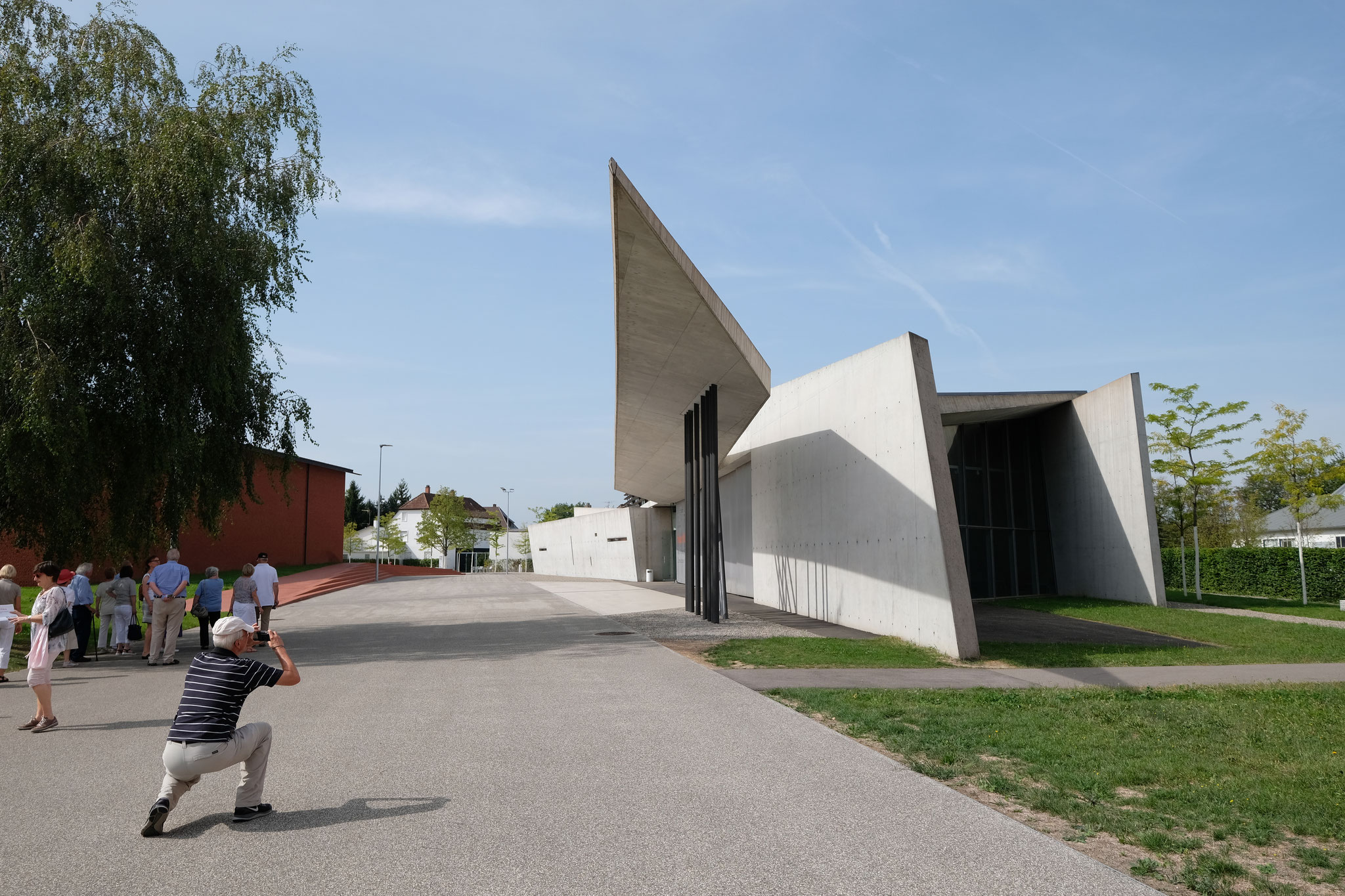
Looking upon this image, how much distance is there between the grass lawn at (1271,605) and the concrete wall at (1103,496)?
2.21m

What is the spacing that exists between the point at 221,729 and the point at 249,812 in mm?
517

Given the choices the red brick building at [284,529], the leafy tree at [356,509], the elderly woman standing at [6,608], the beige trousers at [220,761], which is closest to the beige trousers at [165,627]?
the elderly woman standing at [6,608]

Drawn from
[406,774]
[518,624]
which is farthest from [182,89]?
[406,774]

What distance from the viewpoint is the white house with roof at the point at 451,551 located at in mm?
85750

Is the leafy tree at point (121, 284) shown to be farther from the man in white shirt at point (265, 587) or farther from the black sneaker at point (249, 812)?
the black sneaker at point (249, 812)

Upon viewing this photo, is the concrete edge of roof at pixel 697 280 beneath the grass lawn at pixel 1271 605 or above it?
above

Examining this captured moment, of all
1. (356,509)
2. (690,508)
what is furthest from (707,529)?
(356,509)

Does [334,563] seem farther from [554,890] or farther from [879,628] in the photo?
[554,890]

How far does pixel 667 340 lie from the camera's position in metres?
17.4

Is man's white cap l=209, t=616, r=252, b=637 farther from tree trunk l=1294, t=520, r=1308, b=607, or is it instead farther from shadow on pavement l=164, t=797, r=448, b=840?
tree trunk l=1294, t=520, r=1308, b=607

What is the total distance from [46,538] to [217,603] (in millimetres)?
2570

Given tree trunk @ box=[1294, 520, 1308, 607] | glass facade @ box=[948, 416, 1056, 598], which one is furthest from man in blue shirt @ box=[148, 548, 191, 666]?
tree trunk @ box=[1294, 520, 1308, 607]

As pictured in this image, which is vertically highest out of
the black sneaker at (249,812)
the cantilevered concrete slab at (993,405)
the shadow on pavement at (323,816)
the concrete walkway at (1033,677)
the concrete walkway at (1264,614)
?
the cantilevered concrete slab at (993,405)

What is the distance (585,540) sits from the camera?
5438 centimetres
